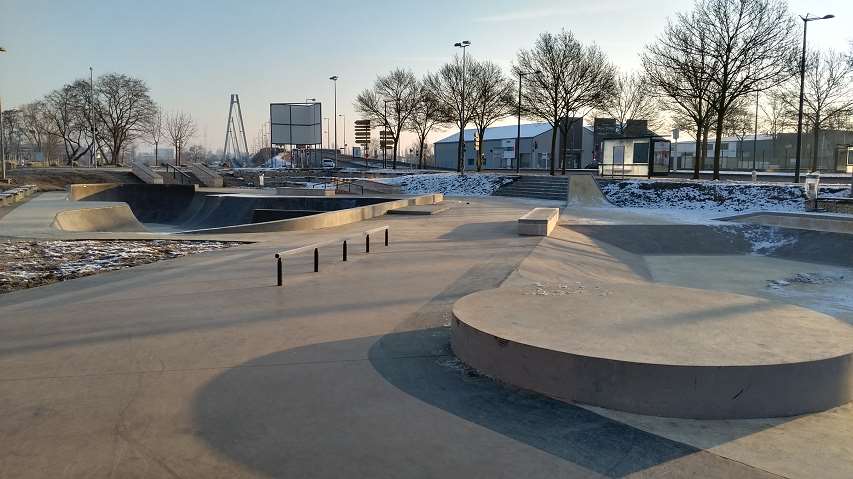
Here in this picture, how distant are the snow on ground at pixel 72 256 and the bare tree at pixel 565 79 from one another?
1185 inches

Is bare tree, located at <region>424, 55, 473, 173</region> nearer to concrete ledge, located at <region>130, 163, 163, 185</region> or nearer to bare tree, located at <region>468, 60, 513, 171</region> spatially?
bare tree, located at <region>468, 60, 513, 171</region>

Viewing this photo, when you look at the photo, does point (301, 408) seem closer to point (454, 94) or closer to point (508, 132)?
point (454, 94)

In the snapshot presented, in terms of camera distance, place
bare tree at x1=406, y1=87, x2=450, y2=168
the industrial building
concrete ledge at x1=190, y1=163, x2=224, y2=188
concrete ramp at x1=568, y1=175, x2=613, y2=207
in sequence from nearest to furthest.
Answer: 1. concrete ramp at x1=568, y1=175, x2=613, y2=207
2. concrete ledge at x1=190, y1=163, x2=224, y2=188
3. bare tree at x1=406, y1=87, x2=450, y2=168
4. the industrial building

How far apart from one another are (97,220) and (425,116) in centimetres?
4076

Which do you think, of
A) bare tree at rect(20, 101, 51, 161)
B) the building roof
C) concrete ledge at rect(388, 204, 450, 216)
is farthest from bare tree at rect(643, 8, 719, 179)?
bare tree at rect(20, 101, 51, 161)

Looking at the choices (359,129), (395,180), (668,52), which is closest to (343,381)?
(668,52)

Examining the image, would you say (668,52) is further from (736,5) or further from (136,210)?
(136,210)

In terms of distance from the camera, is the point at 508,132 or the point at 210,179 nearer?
the point at 210,179

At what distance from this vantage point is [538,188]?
1355 inches

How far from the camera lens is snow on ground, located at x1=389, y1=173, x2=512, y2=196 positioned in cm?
3772

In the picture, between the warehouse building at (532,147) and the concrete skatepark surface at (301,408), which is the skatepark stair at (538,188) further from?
the warehouse building at (532,147)

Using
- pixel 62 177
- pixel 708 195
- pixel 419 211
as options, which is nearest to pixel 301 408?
pixel 419 211

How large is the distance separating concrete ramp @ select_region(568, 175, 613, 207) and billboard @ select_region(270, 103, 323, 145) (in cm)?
4103

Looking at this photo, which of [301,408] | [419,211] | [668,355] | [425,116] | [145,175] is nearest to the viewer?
[301,408]
